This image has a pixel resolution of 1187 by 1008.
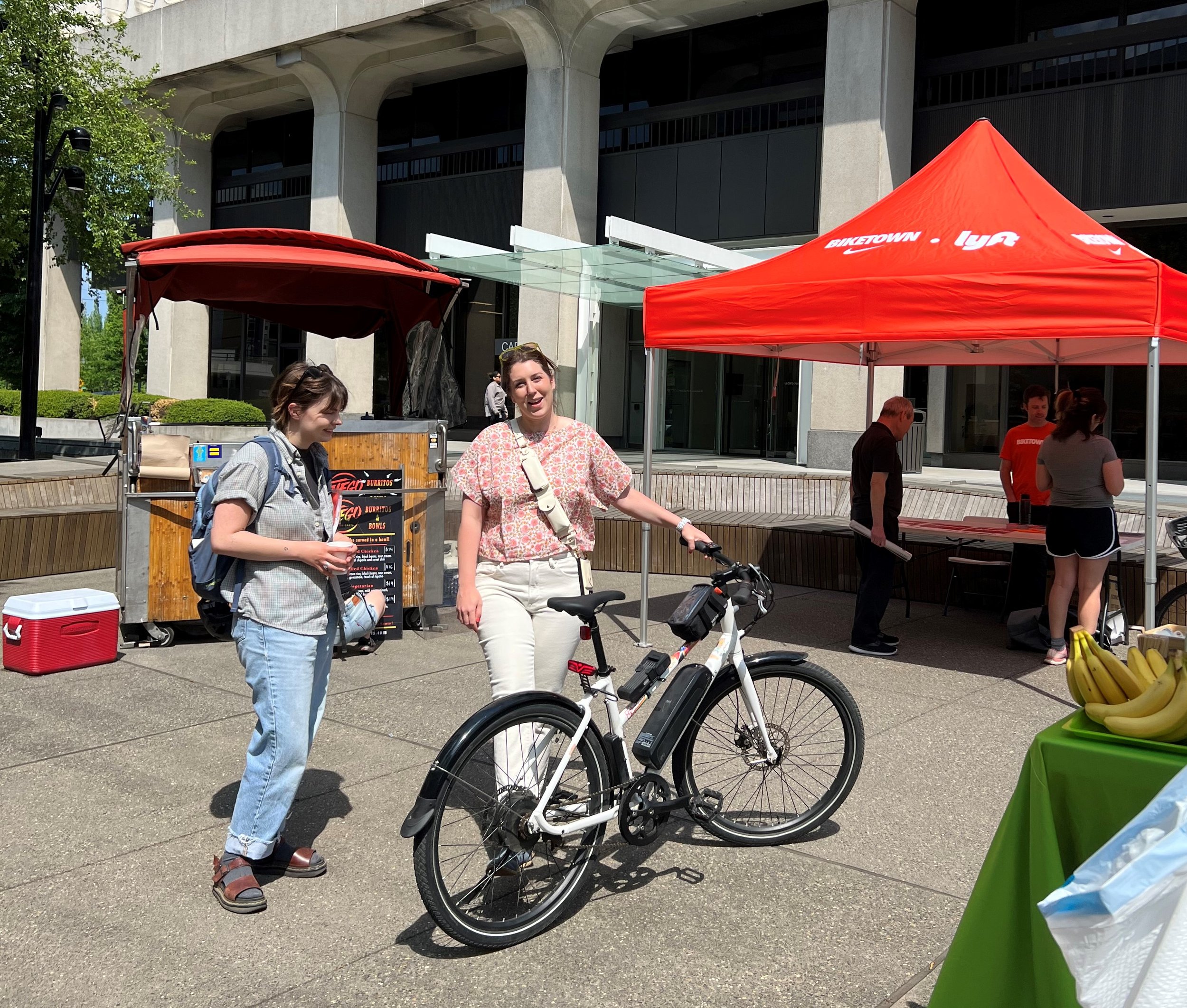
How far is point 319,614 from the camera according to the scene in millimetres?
3893

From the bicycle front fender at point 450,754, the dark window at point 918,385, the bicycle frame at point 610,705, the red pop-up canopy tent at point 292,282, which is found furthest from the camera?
the dark window at point 918,385

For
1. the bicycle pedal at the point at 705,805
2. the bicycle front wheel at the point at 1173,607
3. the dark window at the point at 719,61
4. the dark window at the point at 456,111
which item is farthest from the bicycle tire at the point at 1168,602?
the dark window at the point at 456,111

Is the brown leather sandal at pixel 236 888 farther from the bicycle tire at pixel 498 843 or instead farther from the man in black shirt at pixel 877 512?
the man in black shirt at pixel 877 512

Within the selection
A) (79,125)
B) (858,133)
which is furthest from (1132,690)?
(79,125)

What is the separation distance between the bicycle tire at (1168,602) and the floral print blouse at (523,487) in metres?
5.63

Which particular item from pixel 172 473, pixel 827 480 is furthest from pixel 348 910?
pixel 827 480

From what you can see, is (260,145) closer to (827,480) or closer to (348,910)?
(827,480)

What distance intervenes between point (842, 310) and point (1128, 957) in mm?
5904

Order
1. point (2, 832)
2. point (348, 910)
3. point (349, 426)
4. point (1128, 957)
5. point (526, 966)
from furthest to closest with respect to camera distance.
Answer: point (349, 426) → point (2, 832) → point (348, 910) → point (526, 966) → point (1128, 957)

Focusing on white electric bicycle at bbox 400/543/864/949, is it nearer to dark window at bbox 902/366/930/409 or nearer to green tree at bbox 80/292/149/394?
dark window at bbox 902/366/930/409

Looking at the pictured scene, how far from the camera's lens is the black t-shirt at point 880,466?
25.5ft

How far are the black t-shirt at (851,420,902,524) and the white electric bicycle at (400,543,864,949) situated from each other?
3557 mm

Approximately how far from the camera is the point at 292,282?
356 inches

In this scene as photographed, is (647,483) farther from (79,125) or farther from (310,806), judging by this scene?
(79,125)
